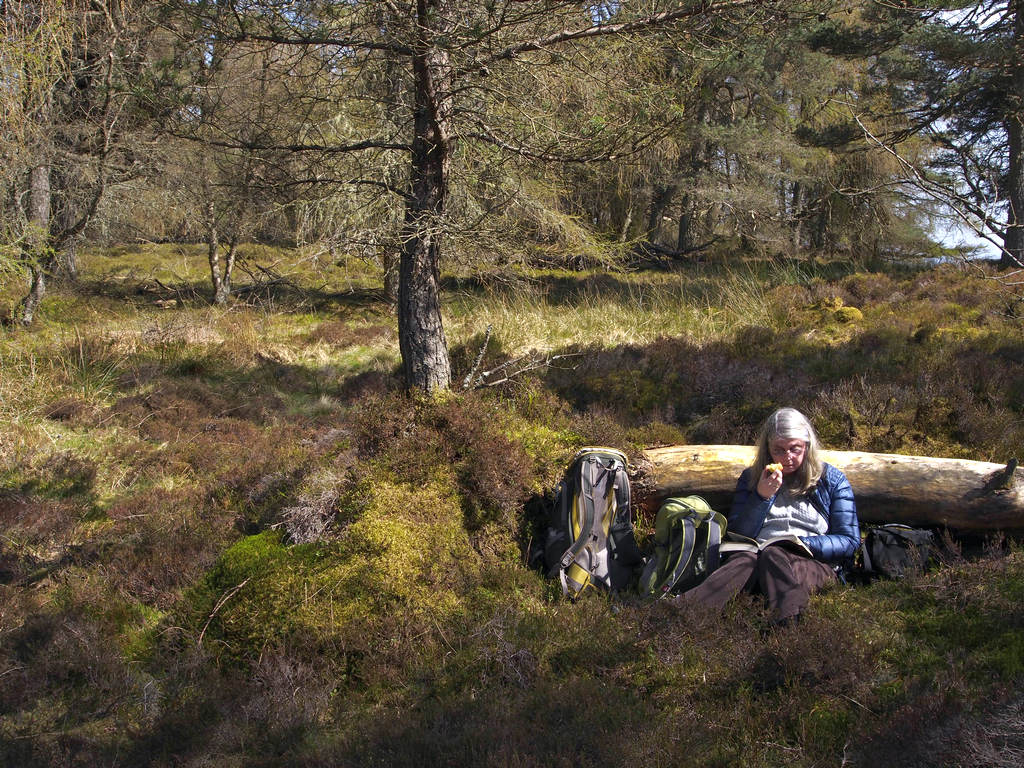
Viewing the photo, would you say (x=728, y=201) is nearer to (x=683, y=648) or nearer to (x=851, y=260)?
(x=851, y=260)

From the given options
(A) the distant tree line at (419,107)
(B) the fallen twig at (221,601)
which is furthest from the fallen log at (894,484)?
(B) the fallen twig at (221,601)

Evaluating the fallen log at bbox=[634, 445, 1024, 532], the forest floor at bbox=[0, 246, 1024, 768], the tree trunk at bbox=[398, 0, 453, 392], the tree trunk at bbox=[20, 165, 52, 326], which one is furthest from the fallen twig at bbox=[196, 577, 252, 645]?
the tree trunk at bbox=[20, 165, 52, 326]

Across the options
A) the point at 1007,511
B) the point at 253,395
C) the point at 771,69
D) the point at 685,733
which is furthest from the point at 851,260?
the point at 685,733

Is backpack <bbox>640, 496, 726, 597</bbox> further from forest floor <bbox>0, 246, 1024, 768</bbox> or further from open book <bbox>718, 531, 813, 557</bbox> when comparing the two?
forest floor <bbox>0, 246, 1024, 768</bbox>

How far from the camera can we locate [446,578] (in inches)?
167

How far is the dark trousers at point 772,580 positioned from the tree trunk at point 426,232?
3.00 metres

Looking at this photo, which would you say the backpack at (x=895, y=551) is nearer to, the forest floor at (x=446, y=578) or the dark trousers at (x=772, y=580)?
the forest floor at (x=446, y=578)

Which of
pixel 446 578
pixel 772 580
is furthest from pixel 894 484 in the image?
pixel 446 578

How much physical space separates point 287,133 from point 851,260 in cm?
1320

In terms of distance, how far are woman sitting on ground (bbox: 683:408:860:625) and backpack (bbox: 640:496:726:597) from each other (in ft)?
0.43

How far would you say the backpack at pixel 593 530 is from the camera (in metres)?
4.25

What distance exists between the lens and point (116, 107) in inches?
383

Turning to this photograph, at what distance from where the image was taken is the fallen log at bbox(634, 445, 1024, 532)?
4219 mm

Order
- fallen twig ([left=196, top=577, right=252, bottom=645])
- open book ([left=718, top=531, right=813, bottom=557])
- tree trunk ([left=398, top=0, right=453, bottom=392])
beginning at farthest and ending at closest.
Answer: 1. tree trunk ([left=398, top=0, right=453, bottom=392])
2. fallen twig ([left=196, top=577, right=252, bottom=645])
3. open book ([left=718, top=531, right=813, bottom=557])
